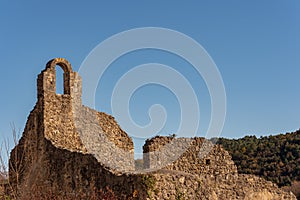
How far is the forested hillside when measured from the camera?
31219 mm

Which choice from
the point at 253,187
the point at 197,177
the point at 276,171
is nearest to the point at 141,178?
the point at 197,177

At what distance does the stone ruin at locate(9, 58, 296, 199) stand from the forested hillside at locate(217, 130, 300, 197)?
1183 centimetres

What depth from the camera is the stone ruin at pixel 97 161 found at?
42.9 ft

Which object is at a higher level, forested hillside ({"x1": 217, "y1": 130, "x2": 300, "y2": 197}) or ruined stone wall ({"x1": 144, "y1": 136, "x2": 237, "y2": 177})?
forested hillside ({"x1": 217, "y1": 130, "x2": 300, "y2": 197})

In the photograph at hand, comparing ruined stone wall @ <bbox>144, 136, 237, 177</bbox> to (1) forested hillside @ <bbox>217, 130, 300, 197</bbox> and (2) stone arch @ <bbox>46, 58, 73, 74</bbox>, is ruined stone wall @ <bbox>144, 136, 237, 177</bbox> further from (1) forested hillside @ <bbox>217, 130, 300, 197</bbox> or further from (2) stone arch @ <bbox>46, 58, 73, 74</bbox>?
(1) forested hillside @ <bbox>217, 130, 300, 197</bbox>

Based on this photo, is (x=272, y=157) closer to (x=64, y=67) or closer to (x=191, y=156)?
(x=191, y=156)

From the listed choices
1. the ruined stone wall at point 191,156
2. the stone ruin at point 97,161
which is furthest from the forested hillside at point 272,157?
the stone ruin at point 97,161

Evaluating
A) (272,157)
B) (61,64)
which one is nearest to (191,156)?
(61,64)

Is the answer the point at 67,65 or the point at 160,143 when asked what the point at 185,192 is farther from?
the point at 67,65

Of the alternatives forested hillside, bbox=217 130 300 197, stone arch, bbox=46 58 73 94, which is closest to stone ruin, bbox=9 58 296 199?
stone arch, bbox=46 58 73 94

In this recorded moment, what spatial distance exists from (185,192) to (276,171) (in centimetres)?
1979

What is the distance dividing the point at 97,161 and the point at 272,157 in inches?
849

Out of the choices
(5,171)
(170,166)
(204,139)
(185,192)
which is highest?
(204,139)

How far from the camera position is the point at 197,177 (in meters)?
13.5
